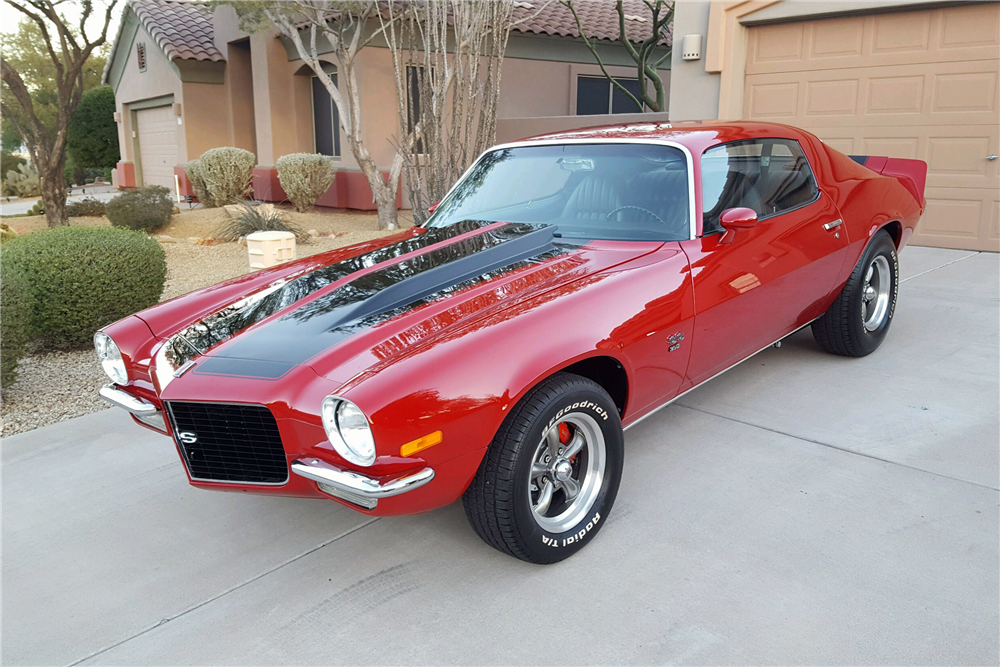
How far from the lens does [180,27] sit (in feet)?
61.6

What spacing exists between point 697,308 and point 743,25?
737 centimetres

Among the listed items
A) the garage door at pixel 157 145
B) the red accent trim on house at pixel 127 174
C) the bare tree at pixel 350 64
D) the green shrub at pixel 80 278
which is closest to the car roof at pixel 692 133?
the green shrub at pixel 80 278

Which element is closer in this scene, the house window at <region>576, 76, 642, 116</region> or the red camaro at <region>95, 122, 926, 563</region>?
the red camaro at <region>95, 122, 926, 563</region>

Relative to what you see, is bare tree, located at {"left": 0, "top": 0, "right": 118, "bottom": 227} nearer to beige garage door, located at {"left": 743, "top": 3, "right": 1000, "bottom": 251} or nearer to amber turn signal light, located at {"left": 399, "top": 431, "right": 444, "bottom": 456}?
beige garage door, located at {"left": 743, "top": 3, "right": 1000, "bottom": 251}

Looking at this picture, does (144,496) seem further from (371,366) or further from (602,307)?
(602,307)

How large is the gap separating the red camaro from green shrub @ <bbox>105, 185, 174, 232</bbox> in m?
9.00

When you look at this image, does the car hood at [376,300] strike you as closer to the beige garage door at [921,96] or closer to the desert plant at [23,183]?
the beige garage door at [921,96]

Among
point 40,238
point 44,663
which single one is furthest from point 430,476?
point 40,238

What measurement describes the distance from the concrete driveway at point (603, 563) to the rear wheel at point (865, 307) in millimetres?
663

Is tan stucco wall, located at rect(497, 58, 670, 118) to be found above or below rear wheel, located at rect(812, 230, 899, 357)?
above

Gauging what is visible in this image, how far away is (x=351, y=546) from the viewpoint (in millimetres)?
3072

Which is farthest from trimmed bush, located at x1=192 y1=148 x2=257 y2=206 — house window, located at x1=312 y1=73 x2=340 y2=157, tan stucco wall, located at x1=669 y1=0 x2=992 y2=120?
tan stucco wall, located at x1=669 y1=0 x2=992 y2=120

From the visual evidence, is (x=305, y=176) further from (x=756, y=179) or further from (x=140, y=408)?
(x=140, y=408)

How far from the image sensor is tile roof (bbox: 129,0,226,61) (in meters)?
17.6
